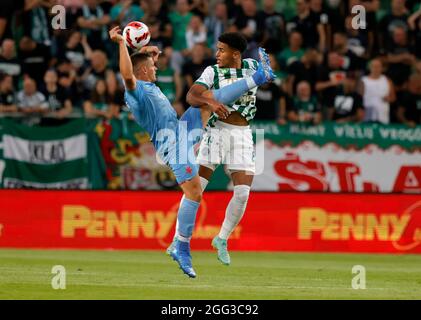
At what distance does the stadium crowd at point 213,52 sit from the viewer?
2069cm

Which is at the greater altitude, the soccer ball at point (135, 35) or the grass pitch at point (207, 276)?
the soccer ball at point (135, 35)

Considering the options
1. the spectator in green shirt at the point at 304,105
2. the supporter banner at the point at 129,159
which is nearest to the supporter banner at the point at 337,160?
the spectator in green shirt at the point at 304,105

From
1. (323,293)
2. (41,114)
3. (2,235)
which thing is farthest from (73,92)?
(323,293)

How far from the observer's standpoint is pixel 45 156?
63.3 feet

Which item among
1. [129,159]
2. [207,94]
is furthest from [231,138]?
[129,159]

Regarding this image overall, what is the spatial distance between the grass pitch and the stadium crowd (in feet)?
12.2

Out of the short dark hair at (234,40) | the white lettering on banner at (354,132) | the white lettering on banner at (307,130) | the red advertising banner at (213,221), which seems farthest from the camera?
the white lettering on banner at (354,132)

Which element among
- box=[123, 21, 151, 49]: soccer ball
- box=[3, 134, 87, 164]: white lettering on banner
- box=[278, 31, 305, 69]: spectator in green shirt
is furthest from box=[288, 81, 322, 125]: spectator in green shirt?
box=[123, 21, 151, 49]: soccer ball

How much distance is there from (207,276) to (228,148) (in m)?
1.58

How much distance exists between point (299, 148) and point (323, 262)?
3.80 meters

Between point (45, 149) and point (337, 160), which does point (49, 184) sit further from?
point (337, 160)

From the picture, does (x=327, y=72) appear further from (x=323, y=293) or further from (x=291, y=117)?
(x=323, y=293)

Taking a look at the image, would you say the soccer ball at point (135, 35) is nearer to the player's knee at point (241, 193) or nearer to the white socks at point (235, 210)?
the white socks at point (235, 210)

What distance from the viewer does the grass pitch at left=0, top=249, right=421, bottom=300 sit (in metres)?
11.9
